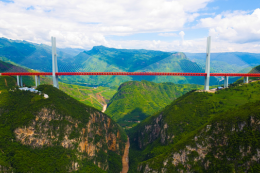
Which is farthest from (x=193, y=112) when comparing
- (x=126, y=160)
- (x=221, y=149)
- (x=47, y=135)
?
(x=47, y=135)

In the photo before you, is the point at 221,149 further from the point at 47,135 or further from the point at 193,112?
the point at 47,135

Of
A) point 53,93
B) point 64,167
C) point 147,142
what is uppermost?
point 53,93

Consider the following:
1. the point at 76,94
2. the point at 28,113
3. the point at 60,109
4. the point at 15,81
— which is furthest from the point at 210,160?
the point at 76,94

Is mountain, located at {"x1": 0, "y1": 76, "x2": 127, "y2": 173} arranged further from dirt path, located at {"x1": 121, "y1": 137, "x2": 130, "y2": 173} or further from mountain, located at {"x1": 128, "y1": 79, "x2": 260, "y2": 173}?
mountain, located at {"x1": 128, "y1": 79, "x2": 260, "y2": 173}

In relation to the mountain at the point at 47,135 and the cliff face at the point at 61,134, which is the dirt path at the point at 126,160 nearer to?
the mountain at the point at 47,135

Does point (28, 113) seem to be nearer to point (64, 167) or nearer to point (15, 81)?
point (64, 167)

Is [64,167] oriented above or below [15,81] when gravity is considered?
below

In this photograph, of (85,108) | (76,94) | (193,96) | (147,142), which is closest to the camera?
(85,108)

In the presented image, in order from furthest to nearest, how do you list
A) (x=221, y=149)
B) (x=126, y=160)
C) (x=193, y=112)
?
(x=126, y=160) → (x=193, y=112) → (x=221, y=149)

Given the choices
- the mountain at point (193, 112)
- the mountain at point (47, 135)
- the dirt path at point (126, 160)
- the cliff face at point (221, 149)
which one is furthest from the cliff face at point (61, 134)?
the cliff face at point (221, 149)
